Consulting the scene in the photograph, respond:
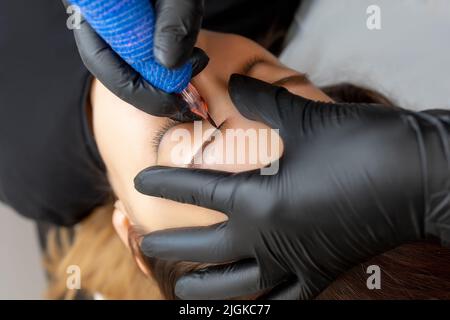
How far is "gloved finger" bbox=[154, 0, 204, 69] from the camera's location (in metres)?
0.68

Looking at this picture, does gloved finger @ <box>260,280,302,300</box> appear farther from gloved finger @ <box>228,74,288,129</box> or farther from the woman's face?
gloved finger @ <box>228,74,288,129</box>

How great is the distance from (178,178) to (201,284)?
19 cm

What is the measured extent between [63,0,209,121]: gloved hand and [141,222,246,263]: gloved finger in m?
0.18

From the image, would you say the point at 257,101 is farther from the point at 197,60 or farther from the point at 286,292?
the point at 286,292

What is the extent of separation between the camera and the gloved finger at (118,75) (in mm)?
737

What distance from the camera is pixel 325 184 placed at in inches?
29.7

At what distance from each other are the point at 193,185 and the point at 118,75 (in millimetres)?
193

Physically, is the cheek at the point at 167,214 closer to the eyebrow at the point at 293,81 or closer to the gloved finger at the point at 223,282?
the gloved finger at the point at 223,282

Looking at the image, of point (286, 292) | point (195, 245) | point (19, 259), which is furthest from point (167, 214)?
point (19, 259)

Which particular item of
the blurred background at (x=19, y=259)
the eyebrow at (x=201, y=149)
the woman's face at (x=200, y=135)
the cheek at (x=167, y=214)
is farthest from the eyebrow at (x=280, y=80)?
the blurred background at (x=19, y=259)

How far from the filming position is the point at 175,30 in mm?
691

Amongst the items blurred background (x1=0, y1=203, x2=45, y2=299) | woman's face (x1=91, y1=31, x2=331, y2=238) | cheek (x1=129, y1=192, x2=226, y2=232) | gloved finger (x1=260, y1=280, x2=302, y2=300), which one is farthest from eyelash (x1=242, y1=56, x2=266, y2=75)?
blurred background (x1=0, y1=203, x2=45, y2=299)

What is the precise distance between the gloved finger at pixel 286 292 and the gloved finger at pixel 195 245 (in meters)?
0.10

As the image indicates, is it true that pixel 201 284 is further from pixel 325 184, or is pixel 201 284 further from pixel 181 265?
pixel 325 184
